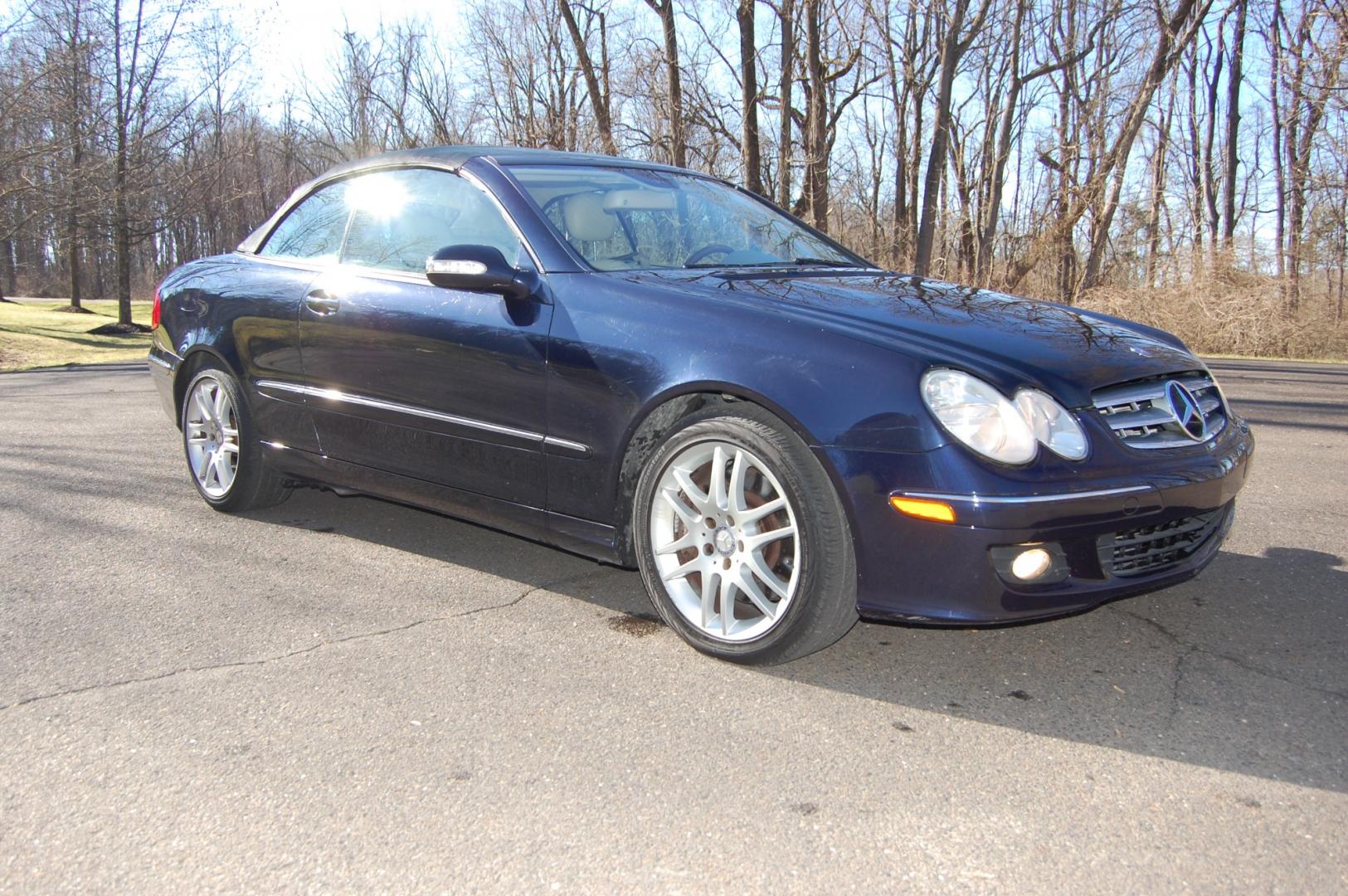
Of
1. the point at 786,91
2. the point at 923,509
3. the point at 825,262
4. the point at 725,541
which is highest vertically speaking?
the point at 786,91

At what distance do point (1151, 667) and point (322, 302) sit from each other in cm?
331

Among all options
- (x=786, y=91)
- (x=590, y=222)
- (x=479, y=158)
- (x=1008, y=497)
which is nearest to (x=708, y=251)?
(x=590, y=222)

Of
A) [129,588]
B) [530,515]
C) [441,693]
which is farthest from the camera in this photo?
[129,588]

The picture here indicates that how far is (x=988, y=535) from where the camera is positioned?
2.83 metres

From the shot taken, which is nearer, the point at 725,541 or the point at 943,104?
the point at 725,541

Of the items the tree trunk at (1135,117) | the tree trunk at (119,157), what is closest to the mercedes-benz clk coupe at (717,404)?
the tree trunk at (1135,117)

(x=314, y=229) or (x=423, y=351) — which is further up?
(x=314, y=229)

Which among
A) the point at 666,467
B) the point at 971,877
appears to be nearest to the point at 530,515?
the point at 666,467

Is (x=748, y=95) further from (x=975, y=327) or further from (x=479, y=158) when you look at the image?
(x=975, y=327)

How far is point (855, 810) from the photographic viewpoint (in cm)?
241

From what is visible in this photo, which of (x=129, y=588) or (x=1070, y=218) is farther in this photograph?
(x=1070, y=218)

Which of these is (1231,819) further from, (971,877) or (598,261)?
(598,261)

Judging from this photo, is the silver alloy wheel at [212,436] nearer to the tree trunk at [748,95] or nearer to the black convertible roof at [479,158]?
the black convertible roof at [479,158]

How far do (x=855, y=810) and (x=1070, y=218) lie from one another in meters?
19.8
